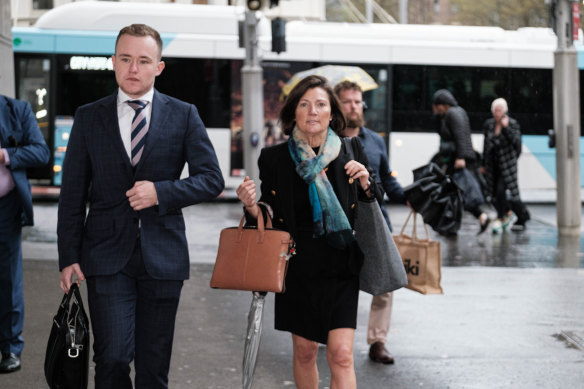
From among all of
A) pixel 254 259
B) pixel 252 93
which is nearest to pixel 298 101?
pixel 254 259

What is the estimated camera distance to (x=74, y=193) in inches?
163

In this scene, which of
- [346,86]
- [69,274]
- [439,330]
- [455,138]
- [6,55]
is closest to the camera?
[69,274]

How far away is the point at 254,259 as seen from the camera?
178 inches

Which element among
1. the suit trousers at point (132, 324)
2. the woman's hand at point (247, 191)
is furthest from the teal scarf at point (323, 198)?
the suit trousers at point (132, 324)

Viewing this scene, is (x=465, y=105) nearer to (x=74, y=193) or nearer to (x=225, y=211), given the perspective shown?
(x=225, y=211)

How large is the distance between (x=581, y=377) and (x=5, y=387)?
335 cm

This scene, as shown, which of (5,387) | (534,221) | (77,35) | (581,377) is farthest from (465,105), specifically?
(5,387)

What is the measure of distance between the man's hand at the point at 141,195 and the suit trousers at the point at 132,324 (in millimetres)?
191

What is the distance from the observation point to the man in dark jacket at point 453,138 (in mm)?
13070

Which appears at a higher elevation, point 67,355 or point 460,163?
point 460,163

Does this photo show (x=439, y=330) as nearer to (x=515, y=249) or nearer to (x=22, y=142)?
(x=22, y=142)

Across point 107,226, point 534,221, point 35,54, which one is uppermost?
point 35,54

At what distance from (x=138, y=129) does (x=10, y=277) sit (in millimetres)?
2147

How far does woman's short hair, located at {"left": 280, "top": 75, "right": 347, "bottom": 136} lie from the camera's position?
15.7 feet
